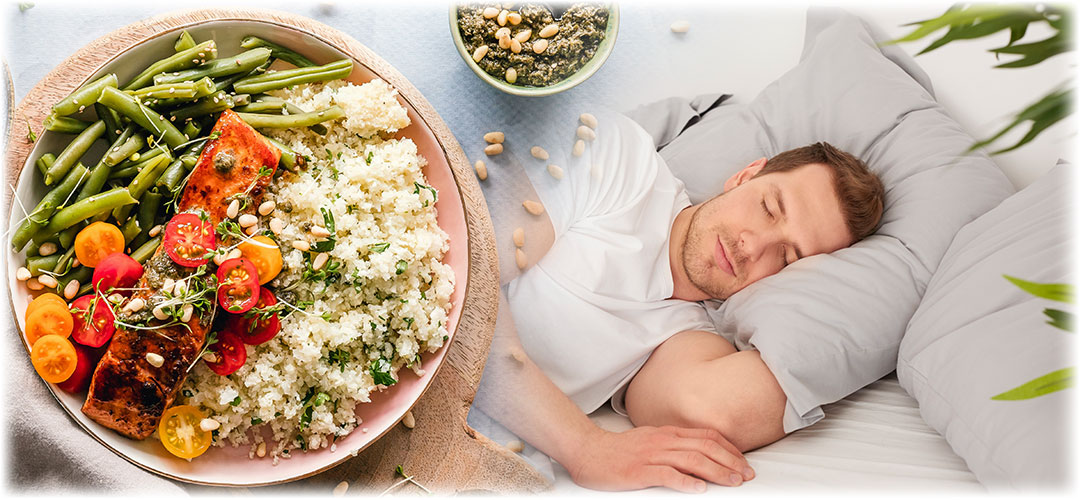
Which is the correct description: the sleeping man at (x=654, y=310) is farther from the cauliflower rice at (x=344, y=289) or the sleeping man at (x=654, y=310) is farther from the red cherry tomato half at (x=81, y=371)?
the red cherry tomato half at (x=81, y=371)

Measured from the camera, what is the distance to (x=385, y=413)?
2.18m

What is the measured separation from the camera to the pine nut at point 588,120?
2.49 meters

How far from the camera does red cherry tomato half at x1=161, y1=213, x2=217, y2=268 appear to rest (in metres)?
1.88

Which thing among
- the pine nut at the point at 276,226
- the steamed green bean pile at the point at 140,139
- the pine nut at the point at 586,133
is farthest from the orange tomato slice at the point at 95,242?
the pine nut at the point at 586,133

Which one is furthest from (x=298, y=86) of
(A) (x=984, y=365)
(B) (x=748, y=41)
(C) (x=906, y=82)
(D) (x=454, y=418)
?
(A) (x=984, y=365)

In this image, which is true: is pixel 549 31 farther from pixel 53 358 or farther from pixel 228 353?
pixel 53 358

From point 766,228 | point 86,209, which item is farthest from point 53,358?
point 766,228

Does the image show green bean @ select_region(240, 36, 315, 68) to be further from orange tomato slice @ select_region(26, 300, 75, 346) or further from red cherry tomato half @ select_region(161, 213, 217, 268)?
orange tomato slice @ select_region(26, 300, 75, 346)

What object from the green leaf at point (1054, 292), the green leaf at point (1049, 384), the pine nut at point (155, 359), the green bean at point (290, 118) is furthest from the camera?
the green bean at point (290, 118)

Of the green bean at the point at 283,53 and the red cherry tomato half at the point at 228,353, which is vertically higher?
the green bean at the point at 283,53

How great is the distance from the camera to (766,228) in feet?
7.14

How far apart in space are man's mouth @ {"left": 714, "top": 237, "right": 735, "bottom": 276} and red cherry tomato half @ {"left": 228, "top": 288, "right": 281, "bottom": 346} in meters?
1.44

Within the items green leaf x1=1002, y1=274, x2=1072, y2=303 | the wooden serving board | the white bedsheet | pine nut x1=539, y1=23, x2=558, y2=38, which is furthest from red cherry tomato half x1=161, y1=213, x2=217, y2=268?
green leaf x1=1002, y1=274, x2=1072, y2=303

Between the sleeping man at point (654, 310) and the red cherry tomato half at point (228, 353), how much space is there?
85cm
